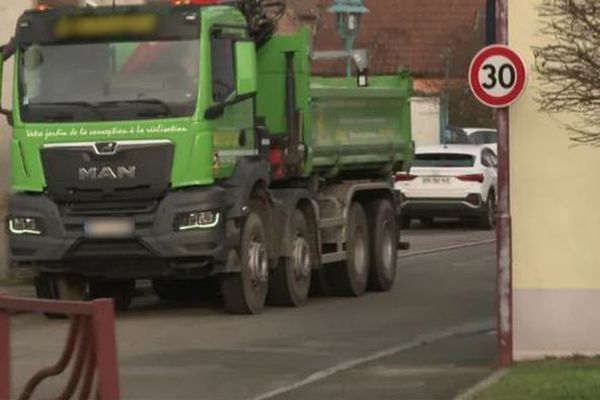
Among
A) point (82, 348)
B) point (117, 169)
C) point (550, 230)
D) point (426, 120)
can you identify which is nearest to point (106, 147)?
point (117, 169)

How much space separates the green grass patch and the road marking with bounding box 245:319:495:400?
154 cm

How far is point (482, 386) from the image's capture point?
10078 mm

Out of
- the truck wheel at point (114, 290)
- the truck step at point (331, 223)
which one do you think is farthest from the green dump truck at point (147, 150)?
the truck step at point (331, 223)

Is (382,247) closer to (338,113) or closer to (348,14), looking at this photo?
(338,113)

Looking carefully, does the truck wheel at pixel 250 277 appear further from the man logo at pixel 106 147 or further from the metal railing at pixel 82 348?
the metal railing at pixel 82 348

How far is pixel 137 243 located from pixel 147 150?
3.12 ft

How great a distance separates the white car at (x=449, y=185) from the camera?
98.4 feet

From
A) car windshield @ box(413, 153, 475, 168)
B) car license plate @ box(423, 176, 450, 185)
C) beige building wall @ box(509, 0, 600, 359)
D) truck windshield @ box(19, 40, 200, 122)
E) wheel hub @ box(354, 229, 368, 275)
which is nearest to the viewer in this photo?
beige building wall @ box(509, 0, 600, 359)

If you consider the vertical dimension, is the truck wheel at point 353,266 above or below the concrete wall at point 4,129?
below

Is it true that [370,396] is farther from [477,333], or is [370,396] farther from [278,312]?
[278,312]

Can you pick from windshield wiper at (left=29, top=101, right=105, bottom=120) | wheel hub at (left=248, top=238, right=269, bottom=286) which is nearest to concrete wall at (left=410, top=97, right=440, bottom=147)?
wheel hub at (left=248, top=238, right=269, bottom=286)

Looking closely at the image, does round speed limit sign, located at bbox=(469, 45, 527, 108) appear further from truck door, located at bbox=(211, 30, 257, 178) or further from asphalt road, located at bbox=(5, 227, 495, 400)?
truck door, located at bbox=(211, 30, 257, 178)

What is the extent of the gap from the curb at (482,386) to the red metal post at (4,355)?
11.0 ft

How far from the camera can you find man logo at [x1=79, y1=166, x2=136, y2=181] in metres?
14.5
